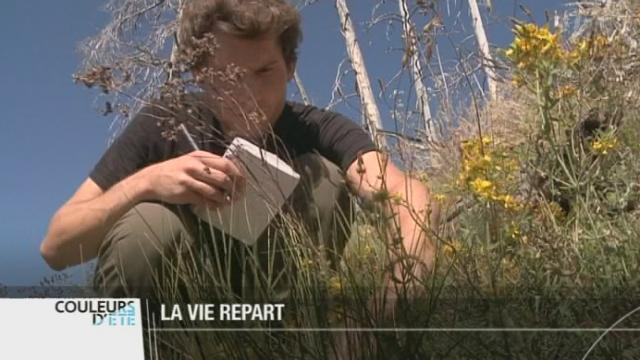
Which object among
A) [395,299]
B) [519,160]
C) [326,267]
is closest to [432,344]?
[395,299]

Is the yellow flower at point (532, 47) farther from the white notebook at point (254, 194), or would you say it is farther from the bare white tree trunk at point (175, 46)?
the bare white tree trunk at point (175, 46)

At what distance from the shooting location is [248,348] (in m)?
1.63

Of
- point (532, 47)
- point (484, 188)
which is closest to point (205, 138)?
point (484, 188)

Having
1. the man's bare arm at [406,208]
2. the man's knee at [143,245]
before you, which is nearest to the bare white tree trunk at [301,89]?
the man's bare arm at [406,208]

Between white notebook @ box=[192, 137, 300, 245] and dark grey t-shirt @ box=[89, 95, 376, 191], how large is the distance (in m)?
0.04

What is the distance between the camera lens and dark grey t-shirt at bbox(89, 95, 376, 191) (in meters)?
1.60

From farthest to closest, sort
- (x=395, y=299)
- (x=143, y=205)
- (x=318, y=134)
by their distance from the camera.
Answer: (x=318, y=134) → (x=143, y=205) → (x=395, y=299)

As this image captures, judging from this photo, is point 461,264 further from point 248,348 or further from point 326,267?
point 248,348

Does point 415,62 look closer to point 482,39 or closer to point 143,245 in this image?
point 482,39

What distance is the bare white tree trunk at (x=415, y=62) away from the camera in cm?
159

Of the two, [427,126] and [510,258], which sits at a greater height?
[427,126]

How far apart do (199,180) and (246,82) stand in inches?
8.4

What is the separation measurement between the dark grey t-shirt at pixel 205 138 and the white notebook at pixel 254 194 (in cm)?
4

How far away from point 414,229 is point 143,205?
505mm
